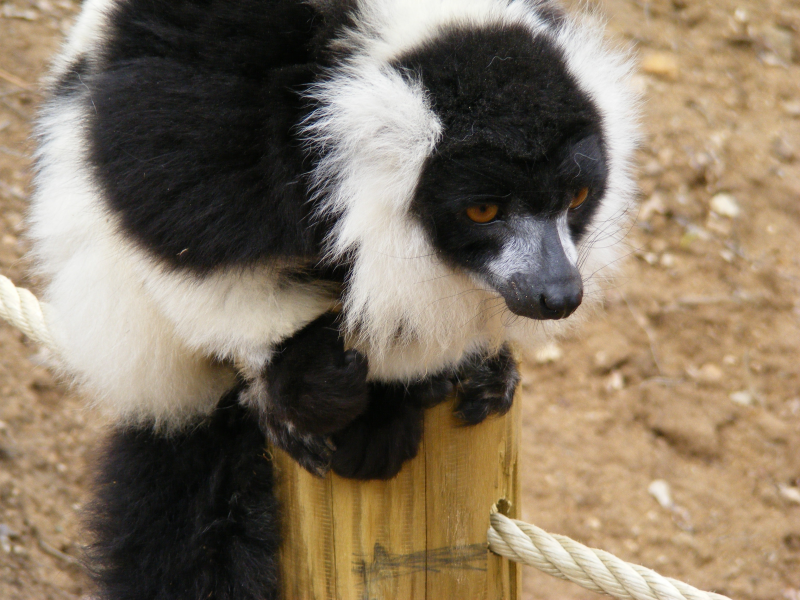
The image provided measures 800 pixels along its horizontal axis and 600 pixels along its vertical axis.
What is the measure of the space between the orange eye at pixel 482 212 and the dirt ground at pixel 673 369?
2.94 m

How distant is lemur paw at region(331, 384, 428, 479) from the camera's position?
7.14 feet

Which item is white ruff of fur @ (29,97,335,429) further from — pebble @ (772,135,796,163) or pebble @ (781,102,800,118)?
pebble @ (781,102,800,118)

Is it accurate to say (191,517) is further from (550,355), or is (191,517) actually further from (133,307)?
(550,355)

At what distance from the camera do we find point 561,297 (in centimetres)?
206

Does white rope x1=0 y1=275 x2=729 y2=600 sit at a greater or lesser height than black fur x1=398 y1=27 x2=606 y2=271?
lesser

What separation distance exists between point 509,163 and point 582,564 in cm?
118

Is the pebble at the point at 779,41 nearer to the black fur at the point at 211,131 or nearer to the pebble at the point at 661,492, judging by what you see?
the pebble at the point at 661,492

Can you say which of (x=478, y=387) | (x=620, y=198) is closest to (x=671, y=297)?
(x=620, y=198)

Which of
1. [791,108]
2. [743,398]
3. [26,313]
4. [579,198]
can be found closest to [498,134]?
[579,198]

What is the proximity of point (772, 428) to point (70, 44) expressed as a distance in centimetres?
459

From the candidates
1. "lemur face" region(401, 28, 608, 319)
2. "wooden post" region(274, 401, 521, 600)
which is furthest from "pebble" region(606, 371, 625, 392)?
"lemur face" region(401, 28, 608, 319)

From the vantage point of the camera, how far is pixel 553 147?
2.08 metres

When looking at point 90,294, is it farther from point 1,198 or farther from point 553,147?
point 1,198

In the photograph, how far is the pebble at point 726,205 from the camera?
5.67 meters
